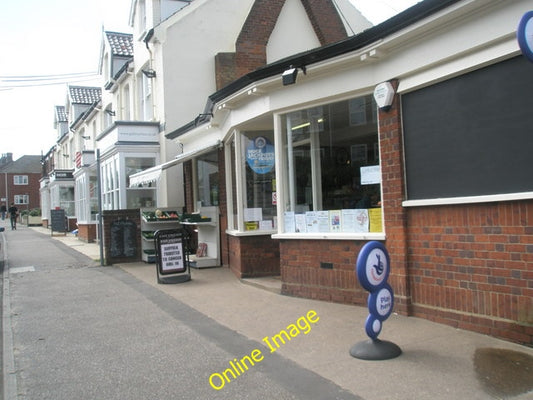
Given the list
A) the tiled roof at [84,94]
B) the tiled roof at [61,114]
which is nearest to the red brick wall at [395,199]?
the tiled roof at [84,94]

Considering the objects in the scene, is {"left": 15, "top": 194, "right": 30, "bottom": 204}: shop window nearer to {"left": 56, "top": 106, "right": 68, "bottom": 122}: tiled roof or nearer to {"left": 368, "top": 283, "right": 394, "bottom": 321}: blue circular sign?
{"left": 56, "top": 106, "right": 68, "bottom": 122}: tiled roof

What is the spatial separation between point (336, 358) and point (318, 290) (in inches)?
100

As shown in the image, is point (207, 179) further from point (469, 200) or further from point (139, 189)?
point (469, 200)

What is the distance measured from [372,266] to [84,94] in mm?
30777

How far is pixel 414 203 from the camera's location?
20.6 ft

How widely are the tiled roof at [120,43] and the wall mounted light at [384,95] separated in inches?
618

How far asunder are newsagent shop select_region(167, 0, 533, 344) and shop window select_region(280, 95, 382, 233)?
0.02 metres

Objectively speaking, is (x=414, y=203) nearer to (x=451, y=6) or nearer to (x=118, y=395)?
(x=451, y=6)

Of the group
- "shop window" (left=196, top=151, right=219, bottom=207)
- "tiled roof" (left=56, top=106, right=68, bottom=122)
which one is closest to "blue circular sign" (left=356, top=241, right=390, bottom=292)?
"shop window" (left=196, top=151, right=219, bottom=207)


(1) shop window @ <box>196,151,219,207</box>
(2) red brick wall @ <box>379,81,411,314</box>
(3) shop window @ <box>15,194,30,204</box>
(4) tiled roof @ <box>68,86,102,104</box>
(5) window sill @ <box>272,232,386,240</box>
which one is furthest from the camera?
(3) shop window @ <box>15,194,30,204</box>

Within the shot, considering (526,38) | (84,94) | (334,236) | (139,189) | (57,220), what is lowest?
(334,236)

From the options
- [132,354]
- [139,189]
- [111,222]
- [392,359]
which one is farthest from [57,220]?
[392,359]

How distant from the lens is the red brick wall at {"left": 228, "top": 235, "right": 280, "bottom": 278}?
9641mm

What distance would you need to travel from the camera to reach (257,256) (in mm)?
9688
